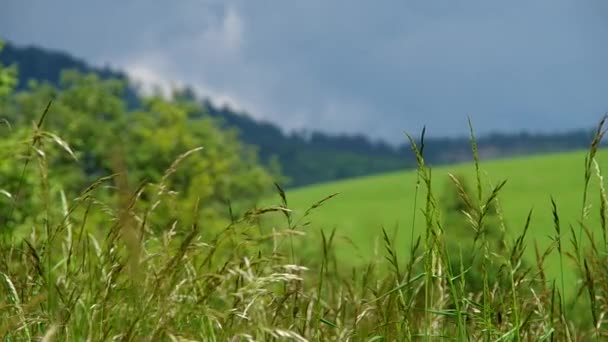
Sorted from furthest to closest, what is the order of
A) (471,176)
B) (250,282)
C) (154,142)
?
1. (471,176)
2. (154,142)
3. (250,282)

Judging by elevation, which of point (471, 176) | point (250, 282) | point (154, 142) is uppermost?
point (154, 142)

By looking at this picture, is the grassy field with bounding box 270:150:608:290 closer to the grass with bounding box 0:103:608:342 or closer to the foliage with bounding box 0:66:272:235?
the foliage with bounding box 0:66:272:235

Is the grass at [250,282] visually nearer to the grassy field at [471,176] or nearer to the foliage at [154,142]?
the foliage at [154,142]

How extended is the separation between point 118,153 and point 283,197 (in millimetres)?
768

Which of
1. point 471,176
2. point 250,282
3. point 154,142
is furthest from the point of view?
point 471,176

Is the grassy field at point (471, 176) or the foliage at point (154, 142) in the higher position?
the foliage at point (154, 142)

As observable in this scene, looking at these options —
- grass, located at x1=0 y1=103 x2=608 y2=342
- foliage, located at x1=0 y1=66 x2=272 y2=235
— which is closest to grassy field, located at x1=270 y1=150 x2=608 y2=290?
foliage, located at x1=0 y1=66 x2=272 y2=235

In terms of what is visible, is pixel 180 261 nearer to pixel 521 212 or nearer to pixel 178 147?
pixel 178 147

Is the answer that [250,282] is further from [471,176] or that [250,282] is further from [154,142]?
[471,176]

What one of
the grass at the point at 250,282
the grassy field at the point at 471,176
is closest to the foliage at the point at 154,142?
the grassy field at the point at 471,176

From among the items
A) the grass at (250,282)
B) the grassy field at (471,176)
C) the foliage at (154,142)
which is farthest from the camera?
the grassy field at (471,176)

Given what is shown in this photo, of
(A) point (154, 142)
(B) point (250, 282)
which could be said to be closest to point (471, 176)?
(A) point (154, 142)

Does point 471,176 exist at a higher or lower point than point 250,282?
lower

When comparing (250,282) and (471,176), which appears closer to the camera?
(250,282)
